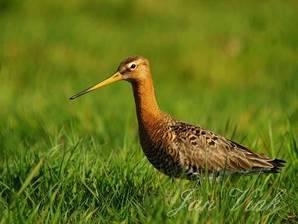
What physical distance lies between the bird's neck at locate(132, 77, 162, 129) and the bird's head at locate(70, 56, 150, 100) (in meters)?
0.05

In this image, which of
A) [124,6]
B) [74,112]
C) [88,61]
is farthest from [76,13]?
[74,112]

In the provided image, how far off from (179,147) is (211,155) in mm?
265

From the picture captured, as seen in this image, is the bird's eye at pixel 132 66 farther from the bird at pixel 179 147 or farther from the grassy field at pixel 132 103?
the grassy field at pixel 132 103

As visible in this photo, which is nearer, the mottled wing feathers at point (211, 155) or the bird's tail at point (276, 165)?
the bird's tail at point (276, 165)

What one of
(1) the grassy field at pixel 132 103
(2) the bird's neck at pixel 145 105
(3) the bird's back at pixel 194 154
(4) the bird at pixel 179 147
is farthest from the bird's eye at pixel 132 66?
(1) the grassy field at pixel 132 103

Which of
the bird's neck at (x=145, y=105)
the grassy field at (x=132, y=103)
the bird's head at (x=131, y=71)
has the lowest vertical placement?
the grassy field at (x=132, y=103)

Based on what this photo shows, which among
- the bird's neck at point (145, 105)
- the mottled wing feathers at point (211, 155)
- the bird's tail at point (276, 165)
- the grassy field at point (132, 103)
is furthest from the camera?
the bird's neck at point (145, 105)

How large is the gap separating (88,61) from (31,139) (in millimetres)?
5202

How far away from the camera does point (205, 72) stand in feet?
43.3

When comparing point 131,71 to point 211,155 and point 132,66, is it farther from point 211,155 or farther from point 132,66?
point 211,155

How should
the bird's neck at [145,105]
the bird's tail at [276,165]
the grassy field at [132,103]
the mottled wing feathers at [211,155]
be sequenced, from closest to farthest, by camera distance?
the grassy field at [132,103], the bird's tail at [276,165], the mottled wing feathers at [211,155], the bird's neck at [145,105]

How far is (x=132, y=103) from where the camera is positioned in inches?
420

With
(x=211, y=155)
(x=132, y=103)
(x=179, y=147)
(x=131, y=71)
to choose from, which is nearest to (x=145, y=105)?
(x=131, y=71)

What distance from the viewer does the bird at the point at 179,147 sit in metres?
6.26
